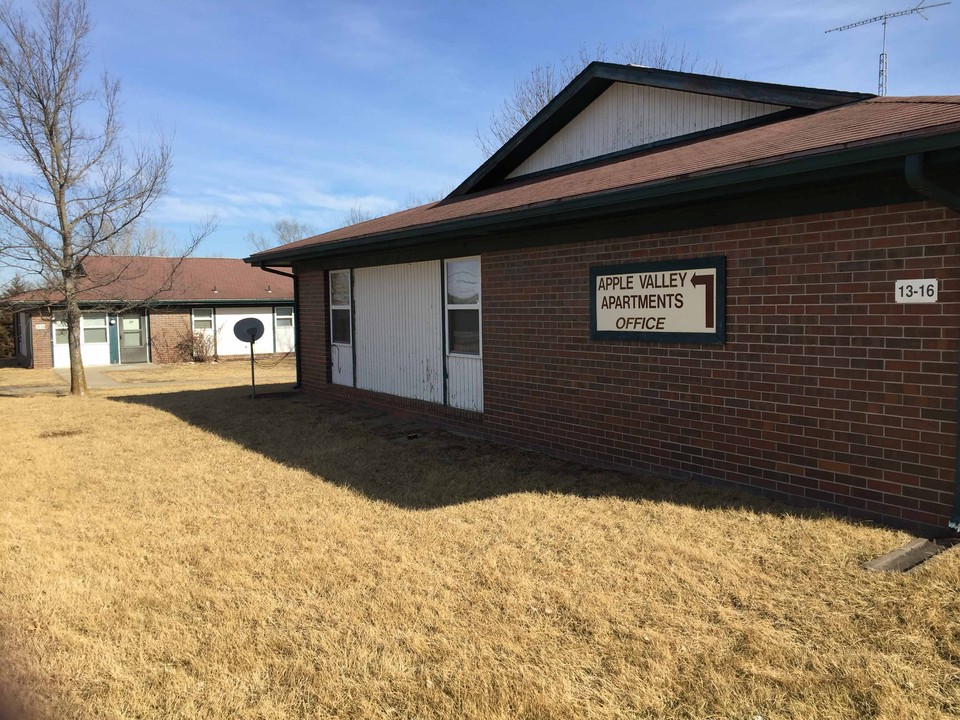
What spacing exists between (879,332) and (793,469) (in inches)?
50.7

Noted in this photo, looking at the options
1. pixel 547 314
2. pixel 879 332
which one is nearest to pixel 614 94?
pixel 547 314

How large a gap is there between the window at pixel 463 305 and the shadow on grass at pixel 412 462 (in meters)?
1.24

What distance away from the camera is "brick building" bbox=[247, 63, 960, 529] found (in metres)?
4.77

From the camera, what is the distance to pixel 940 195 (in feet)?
14.4

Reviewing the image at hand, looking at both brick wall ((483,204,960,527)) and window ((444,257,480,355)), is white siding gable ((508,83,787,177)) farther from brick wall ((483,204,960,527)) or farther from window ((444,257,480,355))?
brick wall ((483,204,960,527))

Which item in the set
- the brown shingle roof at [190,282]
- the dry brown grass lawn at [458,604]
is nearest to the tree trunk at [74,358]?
the brown shingle roof at [190,282]

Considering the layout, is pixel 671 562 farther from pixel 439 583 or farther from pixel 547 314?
pixel 547 314

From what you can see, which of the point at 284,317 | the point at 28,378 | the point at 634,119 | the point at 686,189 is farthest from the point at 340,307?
the point at 284,317

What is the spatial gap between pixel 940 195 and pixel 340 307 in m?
9.85

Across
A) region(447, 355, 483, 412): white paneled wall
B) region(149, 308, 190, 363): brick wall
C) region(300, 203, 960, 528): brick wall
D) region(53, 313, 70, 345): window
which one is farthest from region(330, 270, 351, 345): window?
region(53, 313, 70, 345): window

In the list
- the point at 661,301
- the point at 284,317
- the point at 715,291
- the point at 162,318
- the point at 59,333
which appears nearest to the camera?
the point at 715,291

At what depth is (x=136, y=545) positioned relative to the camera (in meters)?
5.04

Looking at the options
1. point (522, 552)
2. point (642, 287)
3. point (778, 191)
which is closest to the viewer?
point (522, 552)

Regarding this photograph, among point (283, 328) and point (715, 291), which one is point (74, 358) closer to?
point (283, 328)
